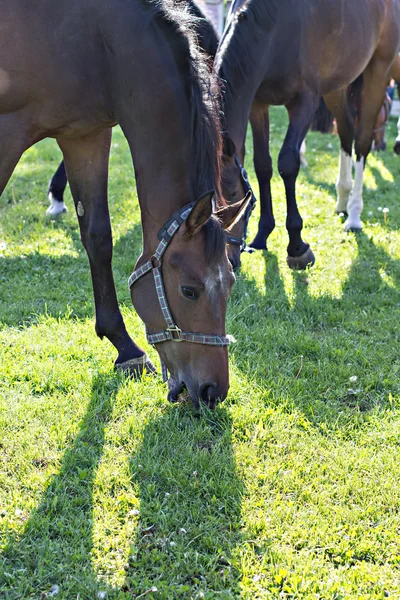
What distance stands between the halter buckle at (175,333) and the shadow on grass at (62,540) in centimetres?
61

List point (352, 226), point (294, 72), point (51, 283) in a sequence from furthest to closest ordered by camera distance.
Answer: point (352, 226) < point (294, 72) < point (51, 283)

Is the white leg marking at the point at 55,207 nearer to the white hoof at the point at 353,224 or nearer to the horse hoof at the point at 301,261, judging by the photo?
the horse hoof at the point at 301,261

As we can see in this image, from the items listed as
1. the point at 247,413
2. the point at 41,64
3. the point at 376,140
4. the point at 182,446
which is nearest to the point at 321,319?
the point at 247,413

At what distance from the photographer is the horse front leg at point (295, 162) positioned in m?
5.14

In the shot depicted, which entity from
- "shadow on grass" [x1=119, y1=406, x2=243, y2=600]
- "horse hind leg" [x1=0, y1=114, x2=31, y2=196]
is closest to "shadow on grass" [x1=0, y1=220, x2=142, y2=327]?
"horse hind leg" [x1=0, y1=114, x2=31, y2=196]

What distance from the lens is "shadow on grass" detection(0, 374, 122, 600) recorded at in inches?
85.4

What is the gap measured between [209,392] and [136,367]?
2.89ft

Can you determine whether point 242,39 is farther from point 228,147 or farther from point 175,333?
point 175,333

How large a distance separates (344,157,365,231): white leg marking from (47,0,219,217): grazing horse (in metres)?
2.54

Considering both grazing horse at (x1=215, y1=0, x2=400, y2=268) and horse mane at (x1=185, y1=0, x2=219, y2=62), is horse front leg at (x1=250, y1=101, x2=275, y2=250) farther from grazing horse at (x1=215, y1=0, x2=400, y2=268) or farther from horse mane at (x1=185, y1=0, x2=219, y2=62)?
horse mane at (x1=185, y1=0, x2=219, y2=62)

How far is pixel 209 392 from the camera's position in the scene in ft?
9.14

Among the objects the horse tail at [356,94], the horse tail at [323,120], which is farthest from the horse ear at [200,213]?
the horse tail at [323,120]

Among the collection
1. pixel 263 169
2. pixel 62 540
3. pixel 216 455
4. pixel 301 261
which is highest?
pixel 62 540

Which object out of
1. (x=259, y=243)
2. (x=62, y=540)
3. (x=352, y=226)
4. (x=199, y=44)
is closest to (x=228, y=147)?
(x=199, y=44)
